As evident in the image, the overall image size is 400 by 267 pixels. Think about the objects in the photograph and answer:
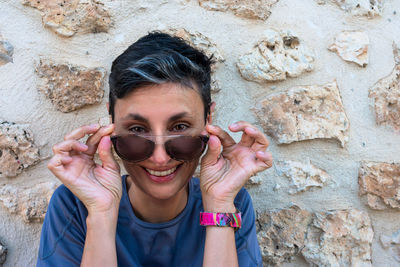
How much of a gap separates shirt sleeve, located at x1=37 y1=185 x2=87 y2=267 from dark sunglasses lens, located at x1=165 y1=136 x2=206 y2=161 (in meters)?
0.47

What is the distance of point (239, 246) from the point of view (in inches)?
54.7

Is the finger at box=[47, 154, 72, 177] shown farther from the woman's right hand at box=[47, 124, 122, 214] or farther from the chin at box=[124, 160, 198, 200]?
the chin at box=[124, 160, 198, 200]

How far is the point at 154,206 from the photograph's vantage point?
58.9 inches

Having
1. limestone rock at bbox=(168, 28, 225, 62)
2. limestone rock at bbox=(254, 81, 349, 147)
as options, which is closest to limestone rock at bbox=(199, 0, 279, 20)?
limestone rock at bbox=(168, 28, 225, 62)

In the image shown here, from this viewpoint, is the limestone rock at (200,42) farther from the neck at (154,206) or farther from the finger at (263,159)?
the neck at (154,206)

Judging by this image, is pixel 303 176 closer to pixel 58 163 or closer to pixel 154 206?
pixel 154 206

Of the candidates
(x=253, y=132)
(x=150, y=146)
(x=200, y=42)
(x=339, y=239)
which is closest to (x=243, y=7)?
(x=200, y=42)

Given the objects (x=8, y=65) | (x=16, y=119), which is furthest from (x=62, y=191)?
(x=8, y=65)

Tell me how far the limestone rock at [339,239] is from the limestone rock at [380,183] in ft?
0.33

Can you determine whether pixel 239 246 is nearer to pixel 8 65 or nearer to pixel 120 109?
pixel 120 109

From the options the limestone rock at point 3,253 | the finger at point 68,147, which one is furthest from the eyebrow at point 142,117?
the limestone rock at point 3,253

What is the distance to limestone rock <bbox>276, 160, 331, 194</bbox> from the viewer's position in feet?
5.34

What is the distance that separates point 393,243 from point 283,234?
0.56 m

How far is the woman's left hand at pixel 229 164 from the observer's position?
1.37m
